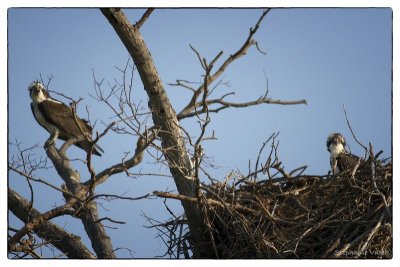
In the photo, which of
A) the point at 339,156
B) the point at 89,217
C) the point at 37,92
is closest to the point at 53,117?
the point at 37,92

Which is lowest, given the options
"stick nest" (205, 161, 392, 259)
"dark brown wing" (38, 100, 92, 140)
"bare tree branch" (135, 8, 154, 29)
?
"stick nest" (205, 161, 392, 259)

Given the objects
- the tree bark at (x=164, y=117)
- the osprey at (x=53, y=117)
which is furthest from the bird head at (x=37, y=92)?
the tree bark at (x=164, y=117)

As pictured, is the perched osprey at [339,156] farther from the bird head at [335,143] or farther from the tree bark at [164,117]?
the tree bark at [164,117]

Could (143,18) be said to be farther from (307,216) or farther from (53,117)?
(53,117)

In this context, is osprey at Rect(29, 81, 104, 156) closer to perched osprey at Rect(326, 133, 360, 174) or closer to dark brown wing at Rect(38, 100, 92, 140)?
dark brown wing at Rect(38, 100, 92, 140)

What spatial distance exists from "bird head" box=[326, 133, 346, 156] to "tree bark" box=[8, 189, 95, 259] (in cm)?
258

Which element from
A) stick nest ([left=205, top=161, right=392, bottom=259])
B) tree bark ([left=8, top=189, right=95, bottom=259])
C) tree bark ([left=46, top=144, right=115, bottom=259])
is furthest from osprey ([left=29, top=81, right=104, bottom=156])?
stick nest ([left=205, top=161, right=392, bottom=259])

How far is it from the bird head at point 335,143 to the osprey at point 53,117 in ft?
8.34

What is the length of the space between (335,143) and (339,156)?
0.36 metres

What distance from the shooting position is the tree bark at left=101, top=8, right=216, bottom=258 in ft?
19.6

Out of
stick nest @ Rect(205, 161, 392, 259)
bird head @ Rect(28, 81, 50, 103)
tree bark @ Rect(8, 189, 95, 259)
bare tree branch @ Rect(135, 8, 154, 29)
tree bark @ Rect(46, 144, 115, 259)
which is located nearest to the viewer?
stick nest @ Rect(205, 161, 392, 259)

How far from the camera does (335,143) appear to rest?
718cm
